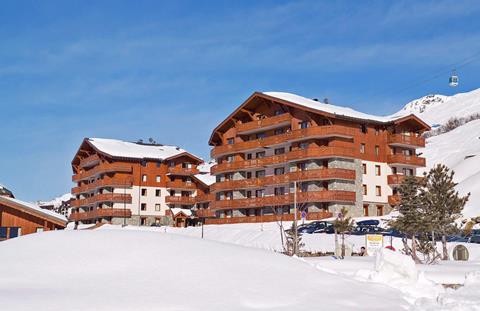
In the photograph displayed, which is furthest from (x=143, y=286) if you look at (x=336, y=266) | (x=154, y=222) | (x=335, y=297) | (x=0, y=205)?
(x=154, y=222)

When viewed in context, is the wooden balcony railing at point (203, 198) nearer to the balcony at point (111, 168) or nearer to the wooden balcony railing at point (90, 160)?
the balcony at point (111, 168)

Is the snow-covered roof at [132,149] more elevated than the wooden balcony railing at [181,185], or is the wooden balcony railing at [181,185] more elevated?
the snow-covered roof at [132,149]

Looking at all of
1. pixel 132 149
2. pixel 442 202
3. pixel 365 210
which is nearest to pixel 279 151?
pixel 365 210

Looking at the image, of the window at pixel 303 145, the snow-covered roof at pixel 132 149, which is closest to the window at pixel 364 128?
the window at pixel 303 145

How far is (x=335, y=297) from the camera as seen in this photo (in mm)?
11008

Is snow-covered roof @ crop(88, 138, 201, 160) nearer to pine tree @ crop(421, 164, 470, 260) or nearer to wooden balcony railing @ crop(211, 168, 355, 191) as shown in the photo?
wooden balcony railing @ crop(211, 168, 355, 191)

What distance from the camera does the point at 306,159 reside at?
55.0 metres

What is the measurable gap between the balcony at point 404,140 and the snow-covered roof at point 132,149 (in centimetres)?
3174

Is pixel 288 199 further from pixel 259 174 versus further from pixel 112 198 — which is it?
pixel 112 198

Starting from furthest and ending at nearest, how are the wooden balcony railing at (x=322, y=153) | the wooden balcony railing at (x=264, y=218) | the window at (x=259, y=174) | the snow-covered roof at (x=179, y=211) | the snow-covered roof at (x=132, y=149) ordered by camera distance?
the snow-covered roof at (x=132, y=149) → the snow-covered roof at (x=179, y=211) → the window at (x=259, y=174) → the wooden balcony railing at (x=322, y=153) → the wooden balcony railing at (x=264, y=218)

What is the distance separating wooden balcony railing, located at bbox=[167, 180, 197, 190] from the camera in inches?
3157

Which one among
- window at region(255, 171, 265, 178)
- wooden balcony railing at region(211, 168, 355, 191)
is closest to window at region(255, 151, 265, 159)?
window at region(255, 171, 265, 178)

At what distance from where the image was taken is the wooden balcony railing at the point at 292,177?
52625mm

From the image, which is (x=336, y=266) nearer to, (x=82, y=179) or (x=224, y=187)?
(x=224, y=187)
